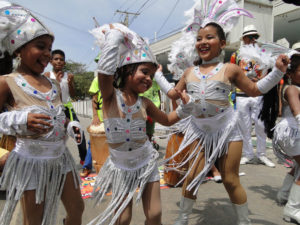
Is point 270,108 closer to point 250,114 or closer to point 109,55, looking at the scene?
point 250,114

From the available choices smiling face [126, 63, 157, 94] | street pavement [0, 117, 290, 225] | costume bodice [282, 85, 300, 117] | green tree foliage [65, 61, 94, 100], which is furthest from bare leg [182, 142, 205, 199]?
green tree foliage [65, 61, 94, 100]

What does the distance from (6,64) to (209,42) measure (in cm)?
176

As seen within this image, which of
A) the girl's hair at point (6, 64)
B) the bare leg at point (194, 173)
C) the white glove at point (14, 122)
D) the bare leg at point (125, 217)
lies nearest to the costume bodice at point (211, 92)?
the bare leg at point (194, 173)

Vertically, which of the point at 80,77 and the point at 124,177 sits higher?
the point at 80,77

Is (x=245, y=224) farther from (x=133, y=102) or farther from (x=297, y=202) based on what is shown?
(x=133, y=102)

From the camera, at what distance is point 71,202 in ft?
6.07

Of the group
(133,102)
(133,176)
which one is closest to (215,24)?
(133,102)

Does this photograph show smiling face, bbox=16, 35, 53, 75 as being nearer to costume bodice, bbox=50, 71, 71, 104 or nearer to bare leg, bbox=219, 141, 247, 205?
bare leg, bbox=219, 141, 247, 205

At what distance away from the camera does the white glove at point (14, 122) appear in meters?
1.53

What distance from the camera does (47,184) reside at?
174cm

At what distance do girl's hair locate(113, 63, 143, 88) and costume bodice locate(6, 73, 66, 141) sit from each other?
49cm

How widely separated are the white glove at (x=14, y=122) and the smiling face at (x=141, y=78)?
30.4 inches

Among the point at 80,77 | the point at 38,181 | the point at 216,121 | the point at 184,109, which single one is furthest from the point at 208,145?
the point at 80,77

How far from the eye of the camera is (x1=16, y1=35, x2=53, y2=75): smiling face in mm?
1688
